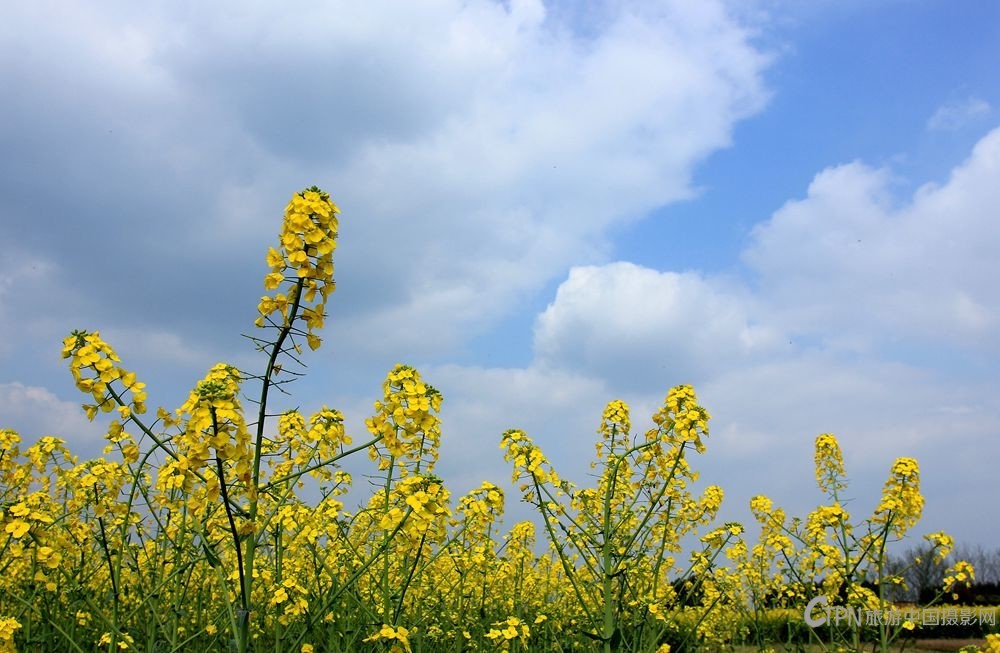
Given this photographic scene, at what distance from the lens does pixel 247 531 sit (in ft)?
8.52

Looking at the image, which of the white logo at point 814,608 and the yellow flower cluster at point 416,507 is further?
the white logo at point 814,608

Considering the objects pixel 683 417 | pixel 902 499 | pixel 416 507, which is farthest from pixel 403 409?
pixel 902 499

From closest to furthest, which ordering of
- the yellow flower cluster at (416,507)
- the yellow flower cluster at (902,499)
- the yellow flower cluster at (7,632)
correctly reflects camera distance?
the yellow flower cluster at (416,507), the yellow flower cluster at (7,632), the yellow flower cluster at (902,499)

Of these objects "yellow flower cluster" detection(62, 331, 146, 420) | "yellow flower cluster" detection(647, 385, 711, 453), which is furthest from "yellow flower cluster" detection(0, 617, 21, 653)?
"yellow flower cluster" detection(647, 385, 711, 453)

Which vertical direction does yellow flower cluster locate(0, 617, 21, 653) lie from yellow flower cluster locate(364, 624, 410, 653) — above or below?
below

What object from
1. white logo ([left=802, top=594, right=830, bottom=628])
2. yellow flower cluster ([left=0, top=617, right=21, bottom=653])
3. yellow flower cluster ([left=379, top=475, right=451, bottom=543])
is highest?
yellow flower cluster ([left=379, top=475, right=451, bottom=543])

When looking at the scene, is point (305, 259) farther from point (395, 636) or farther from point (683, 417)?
point (683, 417)

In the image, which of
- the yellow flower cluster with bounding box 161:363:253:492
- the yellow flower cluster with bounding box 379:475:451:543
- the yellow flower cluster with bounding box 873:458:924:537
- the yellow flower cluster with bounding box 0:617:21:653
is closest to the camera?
the yellow flower cluster with bounding box 161:363:253:492

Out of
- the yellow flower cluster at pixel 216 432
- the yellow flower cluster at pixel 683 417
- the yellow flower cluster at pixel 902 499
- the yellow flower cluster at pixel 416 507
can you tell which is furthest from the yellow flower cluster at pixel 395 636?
the yellow flower cluster at pixel 902 499

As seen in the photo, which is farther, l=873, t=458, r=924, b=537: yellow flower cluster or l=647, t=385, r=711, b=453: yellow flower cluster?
l=873, t=458, r=924, b=537: yellow flower cluster

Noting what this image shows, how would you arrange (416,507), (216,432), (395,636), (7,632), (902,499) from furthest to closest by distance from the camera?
(902,499)
(7,632)
(395,636)
(416,507)
(216,432)

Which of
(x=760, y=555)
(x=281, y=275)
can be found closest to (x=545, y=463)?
(x=281, y=275)

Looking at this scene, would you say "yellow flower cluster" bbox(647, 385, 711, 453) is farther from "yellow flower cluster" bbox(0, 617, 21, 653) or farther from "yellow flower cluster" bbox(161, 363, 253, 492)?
"yellow flower cluster" bbox(0, 617, 21, 653)

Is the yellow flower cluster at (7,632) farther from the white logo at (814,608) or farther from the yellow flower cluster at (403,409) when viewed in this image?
the white logo at (814,608)
